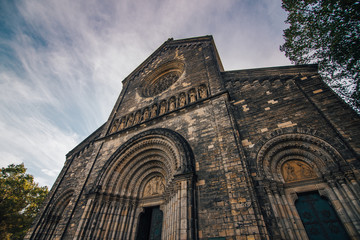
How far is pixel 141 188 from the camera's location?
7367 mm

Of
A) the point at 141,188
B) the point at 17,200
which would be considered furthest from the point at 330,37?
the point at 17,200

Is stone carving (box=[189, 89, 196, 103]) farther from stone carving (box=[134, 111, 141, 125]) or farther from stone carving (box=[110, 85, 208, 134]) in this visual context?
stone carving (box=[134, 111, 141, 125])

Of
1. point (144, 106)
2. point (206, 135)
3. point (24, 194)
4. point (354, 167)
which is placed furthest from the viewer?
point (24, 194)

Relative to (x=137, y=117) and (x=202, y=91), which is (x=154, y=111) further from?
(x=202, y=91)

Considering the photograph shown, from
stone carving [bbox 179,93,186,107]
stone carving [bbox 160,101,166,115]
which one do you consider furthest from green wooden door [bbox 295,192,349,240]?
stone carving [bbox 160,101,166,115]

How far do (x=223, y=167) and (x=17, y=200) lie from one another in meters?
19.6

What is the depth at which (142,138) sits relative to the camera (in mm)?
7570

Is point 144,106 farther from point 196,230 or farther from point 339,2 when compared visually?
point 339,2

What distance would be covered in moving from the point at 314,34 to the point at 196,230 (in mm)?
8835

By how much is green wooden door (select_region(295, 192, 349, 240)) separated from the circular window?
951cm

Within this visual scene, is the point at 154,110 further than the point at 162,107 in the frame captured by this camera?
Yes

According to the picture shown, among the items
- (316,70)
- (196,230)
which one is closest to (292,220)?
(196,230)

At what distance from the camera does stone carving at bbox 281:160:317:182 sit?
4.66m

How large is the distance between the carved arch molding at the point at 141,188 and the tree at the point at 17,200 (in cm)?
1332
